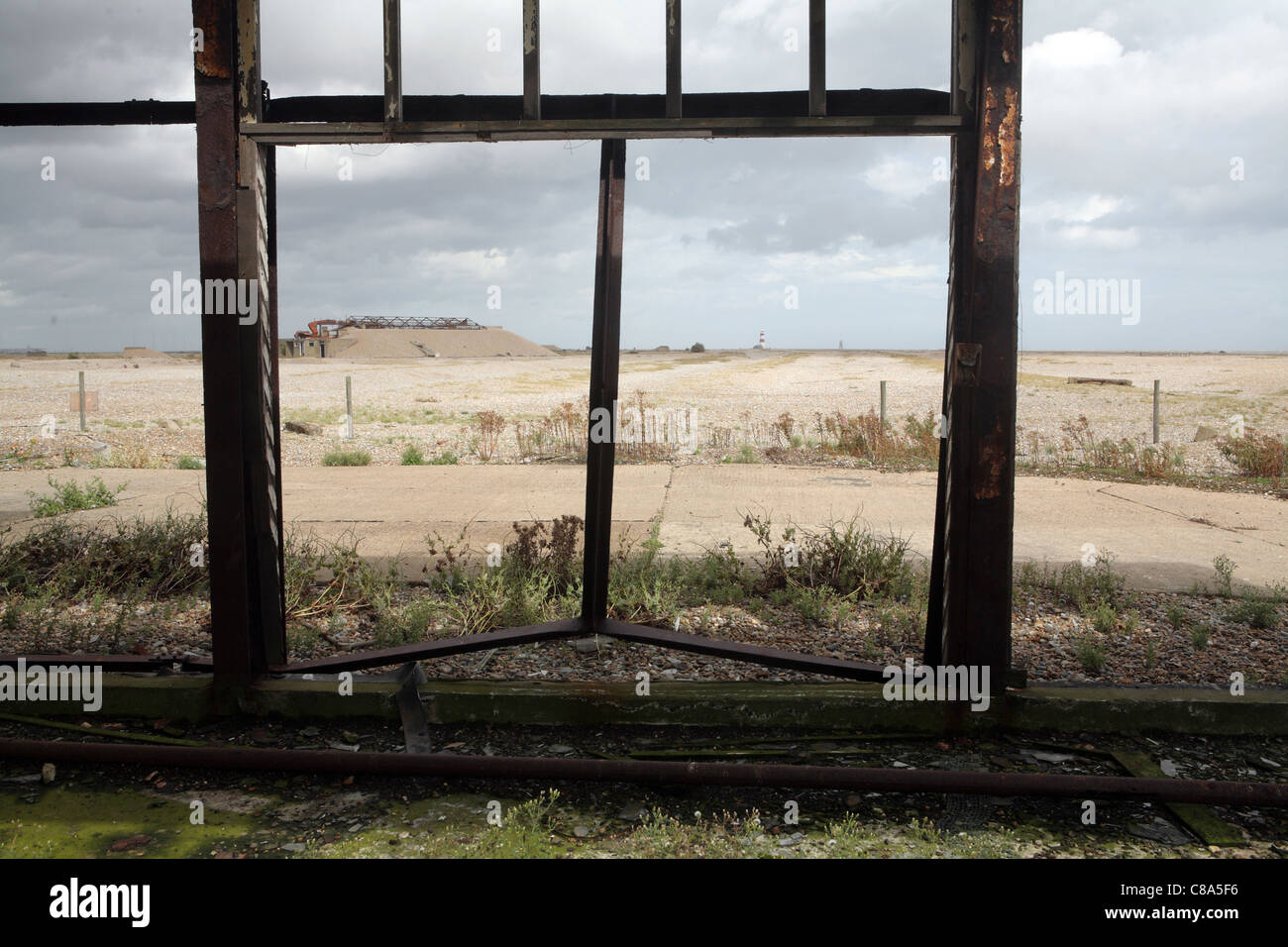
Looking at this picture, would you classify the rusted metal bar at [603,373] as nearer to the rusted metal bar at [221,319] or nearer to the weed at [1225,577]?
the rusted metal bar at [221,319]

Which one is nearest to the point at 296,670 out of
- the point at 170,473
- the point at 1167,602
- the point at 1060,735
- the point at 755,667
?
the point at 755,667

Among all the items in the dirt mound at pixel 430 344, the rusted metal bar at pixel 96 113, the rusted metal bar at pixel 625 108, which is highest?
the dirt mound at pixel 430 344

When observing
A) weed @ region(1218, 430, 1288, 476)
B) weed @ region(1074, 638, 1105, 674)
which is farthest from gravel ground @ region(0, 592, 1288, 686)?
weed @ region(1218, 430, 1288, 476)

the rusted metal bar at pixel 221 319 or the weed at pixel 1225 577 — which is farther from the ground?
the rusted metal bar at pixel 221 319

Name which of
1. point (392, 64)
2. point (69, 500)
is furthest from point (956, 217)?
point (69, 500)

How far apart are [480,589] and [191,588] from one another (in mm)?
2011

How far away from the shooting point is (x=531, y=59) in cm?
383

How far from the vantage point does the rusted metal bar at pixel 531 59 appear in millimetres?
3812

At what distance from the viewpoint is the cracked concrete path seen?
7414mm

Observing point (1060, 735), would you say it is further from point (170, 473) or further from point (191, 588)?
point (170, 473)

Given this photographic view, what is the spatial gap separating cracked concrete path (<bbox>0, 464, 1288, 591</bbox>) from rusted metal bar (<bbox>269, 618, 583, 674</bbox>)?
7.78 feet

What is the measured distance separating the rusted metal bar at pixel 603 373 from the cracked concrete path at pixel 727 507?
2613 mm

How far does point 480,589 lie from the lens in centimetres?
586

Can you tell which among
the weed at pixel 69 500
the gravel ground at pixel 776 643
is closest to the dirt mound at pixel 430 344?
the weed at pixel 69 500
